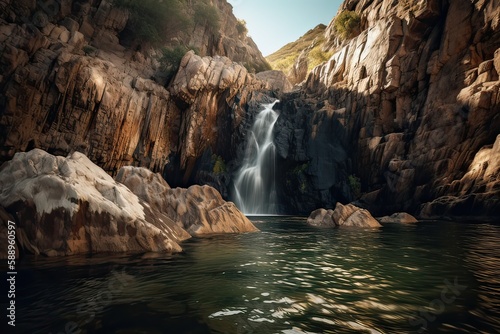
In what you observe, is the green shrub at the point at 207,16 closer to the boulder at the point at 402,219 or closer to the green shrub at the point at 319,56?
the green shrub at the point at 319,56

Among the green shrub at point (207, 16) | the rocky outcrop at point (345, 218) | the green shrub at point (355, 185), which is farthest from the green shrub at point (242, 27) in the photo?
the rocky outcrop at point (345, 218)

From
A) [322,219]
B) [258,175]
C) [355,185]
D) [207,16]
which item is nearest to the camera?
[322,219]

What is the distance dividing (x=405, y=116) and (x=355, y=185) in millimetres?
9909

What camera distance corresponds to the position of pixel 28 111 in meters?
28.3

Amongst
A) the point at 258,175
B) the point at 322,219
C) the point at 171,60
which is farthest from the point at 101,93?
the point at 322,219

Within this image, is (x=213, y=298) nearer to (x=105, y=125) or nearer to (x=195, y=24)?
(x=105, y=125)

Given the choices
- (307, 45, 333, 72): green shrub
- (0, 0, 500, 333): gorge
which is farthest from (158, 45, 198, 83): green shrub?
(307, 45, 333, 72): green shrub

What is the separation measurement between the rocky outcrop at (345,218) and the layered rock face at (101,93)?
83.9 ft

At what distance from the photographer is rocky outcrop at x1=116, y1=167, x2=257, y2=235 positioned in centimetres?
1552

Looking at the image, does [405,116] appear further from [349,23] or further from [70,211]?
[70,211]

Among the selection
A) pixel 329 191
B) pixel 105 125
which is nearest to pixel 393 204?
pixel 329 191

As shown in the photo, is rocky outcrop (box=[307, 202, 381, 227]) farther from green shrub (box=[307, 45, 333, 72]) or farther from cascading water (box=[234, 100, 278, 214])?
green shrub (box=[307, 45, 333, 72])

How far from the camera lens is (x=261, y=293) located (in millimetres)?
5742

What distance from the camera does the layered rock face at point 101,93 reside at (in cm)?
2798
